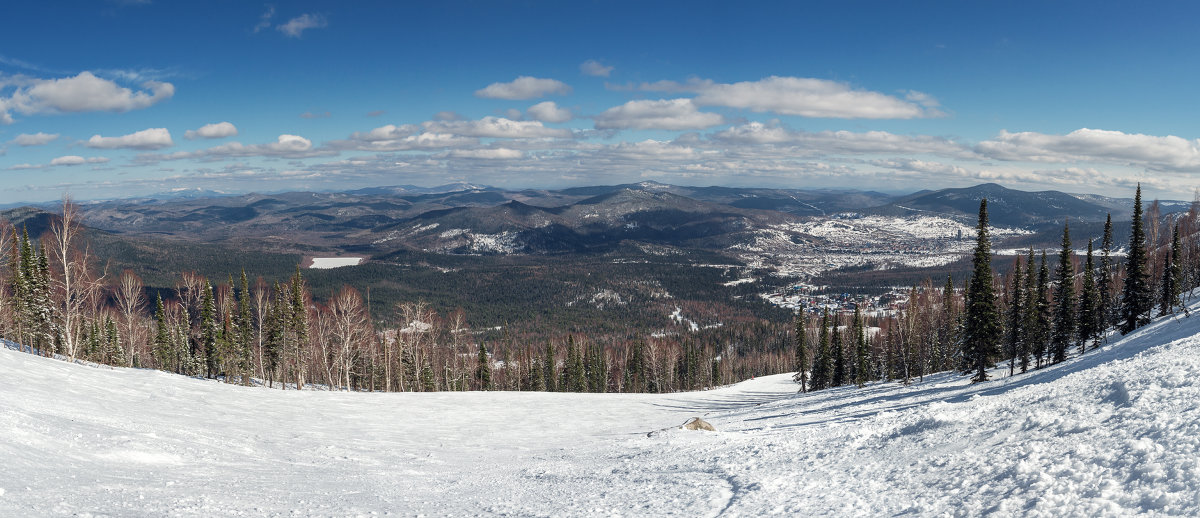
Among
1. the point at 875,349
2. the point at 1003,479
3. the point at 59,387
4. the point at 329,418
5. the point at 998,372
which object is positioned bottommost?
the point at 875,349

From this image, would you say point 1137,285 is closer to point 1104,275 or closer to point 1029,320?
point 1104,275

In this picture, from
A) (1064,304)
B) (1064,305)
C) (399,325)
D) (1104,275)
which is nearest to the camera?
(1064,305)

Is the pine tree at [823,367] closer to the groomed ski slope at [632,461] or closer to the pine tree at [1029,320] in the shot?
the pine tree at [1029,320]

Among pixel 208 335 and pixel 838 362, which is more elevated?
pixel 208 335

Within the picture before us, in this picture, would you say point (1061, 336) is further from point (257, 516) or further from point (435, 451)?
point (257, 516)

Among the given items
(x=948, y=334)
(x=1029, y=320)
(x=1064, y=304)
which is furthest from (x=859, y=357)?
(x=1029, y=320)

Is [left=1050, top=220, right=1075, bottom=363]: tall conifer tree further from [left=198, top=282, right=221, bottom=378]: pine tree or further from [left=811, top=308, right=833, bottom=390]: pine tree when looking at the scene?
[left=198, top=282, right=221, bottom=378]: pine tree

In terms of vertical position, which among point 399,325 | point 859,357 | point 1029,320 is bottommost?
point 859,357

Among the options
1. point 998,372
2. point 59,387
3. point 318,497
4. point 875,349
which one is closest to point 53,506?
point 318,497
